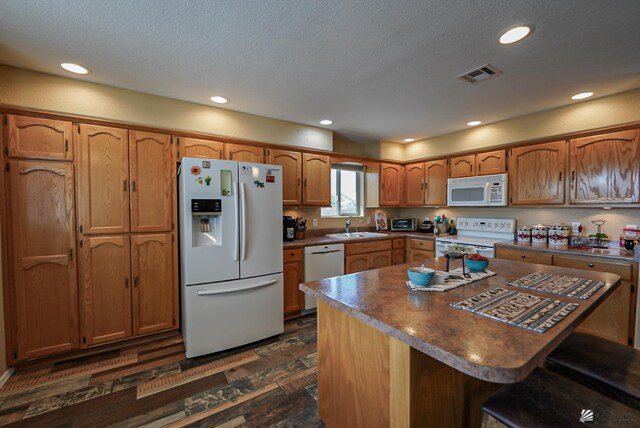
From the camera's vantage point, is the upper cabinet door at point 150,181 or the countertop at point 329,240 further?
the countertop at point 329,240

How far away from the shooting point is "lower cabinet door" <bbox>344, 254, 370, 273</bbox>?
3.52 m

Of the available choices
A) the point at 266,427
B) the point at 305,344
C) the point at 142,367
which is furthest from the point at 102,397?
the point at 305,344

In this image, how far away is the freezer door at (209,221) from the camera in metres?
2.32

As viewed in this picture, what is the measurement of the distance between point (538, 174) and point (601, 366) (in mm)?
2553

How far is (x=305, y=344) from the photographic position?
2605 millimetres

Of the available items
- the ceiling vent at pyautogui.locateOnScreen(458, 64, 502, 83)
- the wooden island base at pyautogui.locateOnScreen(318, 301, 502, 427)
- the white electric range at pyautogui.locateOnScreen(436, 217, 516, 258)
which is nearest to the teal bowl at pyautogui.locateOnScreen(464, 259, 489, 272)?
the wooden island base at pyautogui.locateOnScreen(318, 301, 502, 427)

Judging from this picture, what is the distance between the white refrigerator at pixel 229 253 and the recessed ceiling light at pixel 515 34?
2036mm

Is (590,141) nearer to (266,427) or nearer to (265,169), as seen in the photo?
(265,169)

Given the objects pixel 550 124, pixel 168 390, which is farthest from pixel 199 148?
pixel 550 124

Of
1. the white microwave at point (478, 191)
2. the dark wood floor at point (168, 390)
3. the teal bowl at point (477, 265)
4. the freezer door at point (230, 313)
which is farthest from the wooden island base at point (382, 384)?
the white microwave at point (478, 191)

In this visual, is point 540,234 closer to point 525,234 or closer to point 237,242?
point 525,234

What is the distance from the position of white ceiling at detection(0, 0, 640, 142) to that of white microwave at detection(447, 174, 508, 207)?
97 centimetres

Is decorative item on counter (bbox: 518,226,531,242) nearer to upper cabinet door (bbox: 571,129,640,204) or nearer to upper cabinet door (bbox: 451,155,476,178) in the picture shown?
upper cabinet door (bbox: 571,129,640,204)

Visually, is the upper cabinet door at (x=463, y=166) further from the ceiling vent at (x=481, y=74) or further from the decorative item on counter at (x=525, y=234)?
the ceiling vent at (x=481, y=74)
